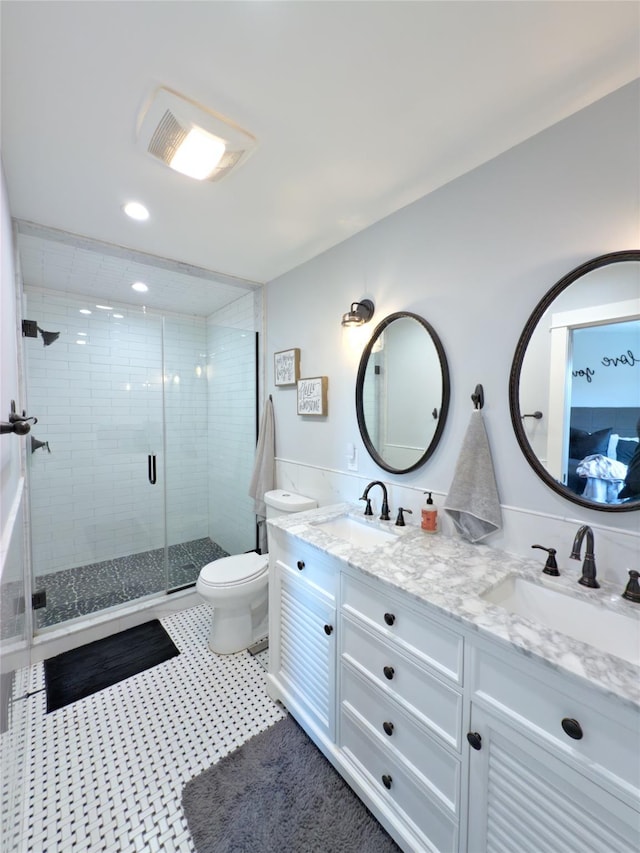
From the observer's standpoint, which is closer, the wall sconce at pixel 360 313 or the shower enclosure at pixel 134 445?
the wall sconce at pixel 360 313

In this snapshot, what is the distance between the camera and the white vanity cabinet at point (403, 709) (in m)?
1.00

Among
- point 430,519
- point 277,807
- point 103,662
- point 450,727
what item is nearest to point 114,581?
point 103,662

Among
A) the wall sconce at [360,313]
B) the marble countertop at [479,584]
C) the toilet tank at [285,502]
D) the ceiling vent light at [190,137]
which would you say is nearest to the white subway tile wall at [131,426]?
the toilet tank at [285,502]

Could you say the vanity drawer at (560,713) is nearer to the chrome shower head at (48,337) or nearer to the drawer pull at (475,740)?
the drawer pull at (475,740)

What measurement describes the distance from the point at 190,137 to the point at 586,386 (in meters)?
1.69

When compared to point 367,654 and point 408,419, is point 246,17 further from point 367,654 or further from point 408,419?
point 367,654

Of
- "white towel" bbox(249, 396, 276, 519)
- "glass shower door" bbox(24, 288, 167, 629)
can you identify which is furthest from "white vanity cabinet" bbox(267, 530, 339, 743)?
"glass shower door" bbox(24, 288, 167, 629)

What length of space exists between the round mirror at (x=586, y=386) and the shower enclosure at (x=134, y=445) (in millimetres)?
2166

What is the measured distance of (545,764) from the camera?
2.66ft

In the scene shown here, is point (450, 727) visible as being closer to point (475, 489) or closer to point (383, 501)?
point (475, 489)

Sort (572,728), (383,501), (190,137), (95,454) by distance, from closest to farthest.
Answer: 1. (572,728)
2. (190,137)
3. (383,501)
4. (95,454)

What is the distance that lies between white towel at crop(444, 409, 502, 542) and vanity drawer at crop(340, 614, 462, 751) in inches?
22.5

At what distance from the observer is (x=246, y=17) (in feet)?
3.00

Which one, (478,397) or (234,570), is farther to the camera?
(234,570)
